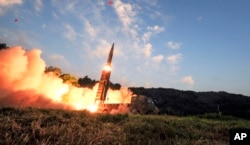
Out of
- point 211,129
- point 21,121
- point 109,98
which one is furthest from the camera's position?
point 109,98

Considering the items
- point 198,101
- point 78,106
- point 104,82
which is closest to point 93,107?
point 78,106

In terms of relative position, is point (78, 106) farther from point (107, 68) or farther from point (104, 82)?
point (107, 68)

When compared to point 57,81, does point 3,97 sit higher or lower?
lower

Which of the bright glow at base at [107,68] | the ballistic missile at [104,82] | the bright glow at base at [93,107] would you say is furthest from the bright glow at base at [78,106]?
the bright glow at base at [107,68]

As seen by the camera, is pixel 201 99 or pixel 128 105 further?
pixel 201 99

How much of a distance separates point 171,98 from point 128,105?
50.0m

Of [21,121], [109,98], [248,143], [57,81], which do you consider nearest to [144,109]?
[109,98]

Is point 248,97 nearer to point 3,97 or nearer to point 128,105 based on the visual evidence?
point 128,105

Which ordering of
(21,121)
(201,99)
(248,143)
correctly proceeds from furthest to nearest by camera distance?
(201,99), (21,121), (248,143)

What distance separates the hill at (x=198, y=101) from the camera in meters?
82.7

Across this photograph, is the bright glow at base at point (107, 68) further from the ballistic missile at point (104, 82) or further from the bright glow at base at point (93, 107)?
the bright glow at base at point (93, 107)

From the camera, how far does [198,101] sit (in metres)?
98.7

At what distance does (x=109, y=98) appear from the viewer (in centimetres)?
5931

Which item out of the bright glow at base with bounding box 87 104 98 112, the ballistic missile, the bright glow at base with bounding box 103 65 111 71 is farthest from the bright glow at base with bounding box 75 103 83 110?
the bright glow at base with bounding box 103 65 111 71
